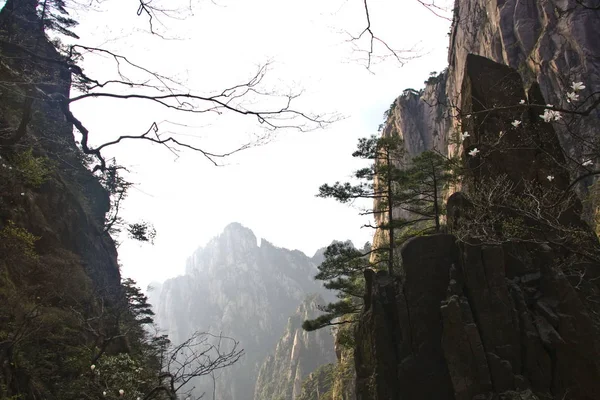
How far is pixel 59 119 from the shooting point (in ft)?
46.0

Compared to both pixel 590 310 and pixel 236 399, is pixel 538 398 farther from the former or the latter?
pixel 236 399

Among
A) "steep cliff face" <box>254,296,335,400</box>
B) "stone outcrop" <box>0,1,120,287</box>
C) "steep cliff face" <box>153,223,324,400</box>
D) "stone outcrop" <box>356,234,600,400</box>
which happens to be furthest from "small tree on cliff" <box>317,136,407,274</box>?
"steep cliff face" <box>153,223,324,400</box>

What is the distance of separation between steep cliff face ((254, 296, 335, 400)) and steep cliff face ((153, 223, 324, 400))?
18478mm

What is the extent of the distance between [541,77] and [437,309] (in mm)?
27536

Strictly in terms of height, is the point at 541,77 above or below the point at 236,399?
above

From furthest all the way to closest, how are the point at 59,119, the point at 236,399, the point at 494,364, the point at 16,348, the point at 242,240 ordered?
the point at 242,240
the point at 236,399
the point at 59,119
the point at 494,364
the point at 16,348

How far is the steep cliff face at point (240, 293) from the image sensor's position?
371 ft

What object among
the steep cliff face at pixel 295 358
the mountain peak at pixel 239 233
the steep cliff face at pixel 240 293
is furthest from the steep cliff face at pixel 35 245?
the mountain peak at pixel 239 233

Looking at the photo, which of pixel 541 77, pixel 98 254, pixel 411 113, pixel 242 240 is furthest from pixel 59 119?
pixel 242 240

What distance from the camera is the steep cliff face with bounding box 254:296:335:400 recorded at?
258ft

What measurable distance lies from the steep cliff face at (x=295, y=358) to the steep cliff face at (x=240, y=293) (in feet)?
60.6

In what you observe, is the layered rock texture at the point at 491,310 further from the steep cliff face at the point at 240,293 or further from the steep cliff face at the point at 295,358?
the steep cliff face at the point at 240,293

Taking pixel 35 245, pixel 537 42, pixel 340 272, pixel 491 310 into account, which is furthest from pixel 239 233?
pixel 491 310

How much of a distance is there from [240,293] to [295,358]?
45.5 meters
